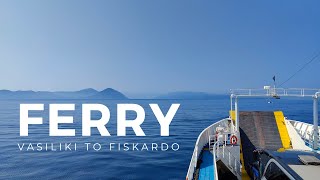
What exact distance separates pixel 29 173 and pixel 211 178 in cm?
1658

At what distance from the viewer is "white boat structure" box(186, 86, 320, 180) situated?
8.16 meters

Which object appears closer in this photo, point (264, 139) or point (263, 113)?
point (264, 139)

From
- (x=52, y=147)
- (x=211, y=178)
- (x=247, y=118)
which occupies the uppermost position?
(x=247, y=118)

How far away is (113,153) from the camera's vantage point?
2941 cm

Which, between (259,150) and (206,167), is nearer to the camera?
(259,150)

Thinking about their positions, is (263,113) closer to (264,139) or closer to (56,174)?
(264,139)

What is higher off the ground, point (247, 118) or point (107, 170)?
point (247, 118)

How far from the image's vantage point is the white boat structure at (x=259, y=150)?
8.16 m

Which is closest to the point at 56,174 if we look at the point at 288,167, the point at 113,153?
the point at 113,153

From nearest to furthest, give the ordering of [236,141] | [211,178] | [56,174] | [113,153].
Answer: [211,178] < [236,141] < [56,174] < [113,153]

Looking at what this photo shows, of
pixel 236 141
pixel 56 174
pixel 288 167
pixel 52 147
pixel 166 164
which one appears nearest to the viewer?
pixel 288 167

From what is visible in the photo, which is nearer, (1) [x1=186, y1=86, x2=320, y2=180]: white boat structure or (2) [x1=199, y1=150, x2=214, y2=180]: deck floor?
(1) [x1=186, y1=86, x2=320, y2=180]: white boat structure

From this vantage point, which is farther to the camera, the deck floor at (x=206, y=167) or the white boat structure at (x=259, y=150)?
the deck floor at (x=206, y=167)

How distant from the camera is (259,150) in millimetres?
11594
